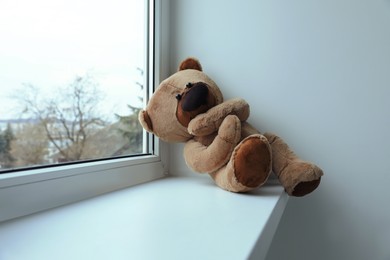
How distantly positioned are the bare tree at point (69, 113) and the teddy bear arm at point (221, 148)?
283 mm

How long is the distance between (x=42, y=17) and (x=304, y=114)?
70 cm

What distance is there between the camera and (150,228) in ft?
1.54

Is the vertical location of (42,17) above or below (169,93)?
above

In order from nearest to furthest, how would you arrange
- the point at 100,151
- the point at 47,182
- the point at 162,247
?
the point at 162,247
the point at 47,182
the point at 100,151

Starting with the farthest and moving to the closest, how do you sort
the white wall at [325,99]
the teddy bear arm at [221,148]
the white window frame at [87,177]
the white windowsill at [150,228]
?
1. the white wall at [325,99]
2. the teddy bear arm at [221,148]
3. the white window frame at [87,177]
4. the white windowsill at [150,228]

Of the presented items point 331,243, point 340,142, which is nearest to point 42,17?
point 340,142

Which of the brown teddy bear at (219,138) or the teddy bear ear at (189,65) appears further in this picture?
the teddy bear ear at (189,65)

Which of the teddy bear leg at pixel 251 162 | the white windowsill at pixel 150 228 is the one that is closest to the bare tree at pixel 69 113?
the white windowsill at pixel 150 228

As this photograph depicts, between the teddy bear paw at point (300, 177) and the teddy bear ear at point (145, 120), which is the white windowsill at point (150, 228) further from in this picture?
the teddy bear ear at point (145, 120)

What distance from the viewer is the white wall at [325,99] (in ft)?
2.68

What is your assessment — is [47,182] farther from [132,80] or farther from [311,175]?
[311,175]

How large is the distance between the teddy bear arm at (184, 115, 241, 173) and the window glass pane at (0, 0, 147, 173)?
259 mm

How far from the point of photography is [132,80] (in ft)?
3.05

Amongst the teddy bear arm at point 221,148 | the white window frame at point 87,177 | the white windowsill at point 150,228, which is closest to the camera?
the white windowsill at point 150,228
